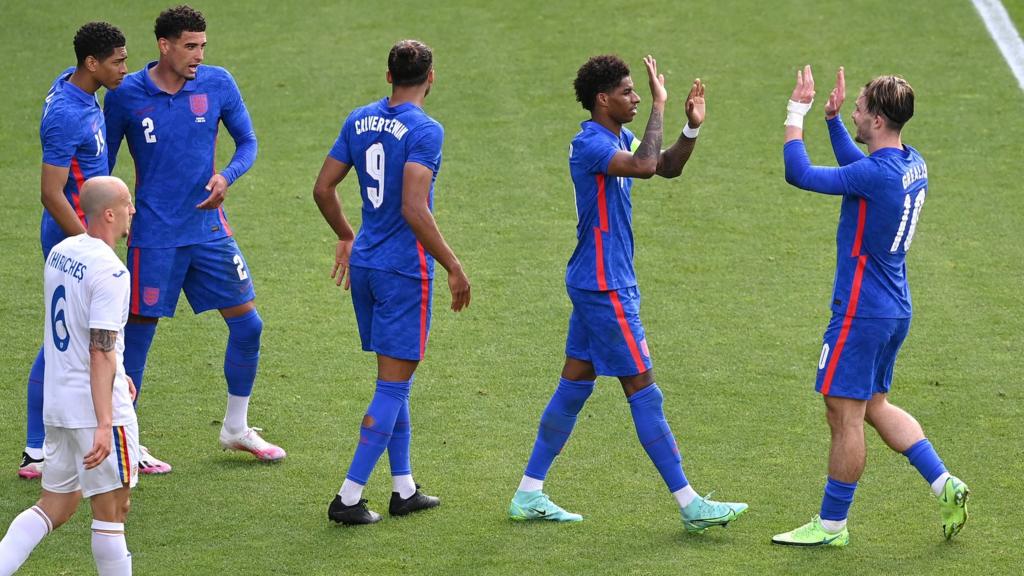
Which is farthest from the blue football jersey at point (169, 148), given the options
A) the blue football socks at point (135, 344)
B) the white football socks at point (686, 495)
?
the white football socks at point (686, 495)

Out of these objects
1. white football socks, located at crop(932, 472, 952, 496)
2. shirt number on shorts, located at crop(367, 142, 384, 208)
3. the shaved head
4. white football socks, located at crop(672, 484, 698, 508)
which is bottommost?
white football socks, located at crop(672, 484, 698, 508)

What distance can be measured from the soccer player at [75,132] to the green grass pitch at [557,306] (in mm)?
1303

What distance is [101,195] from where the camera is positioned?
4.93m

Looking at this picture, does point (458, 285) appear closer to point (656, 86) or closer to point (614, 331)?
point (614, 331)

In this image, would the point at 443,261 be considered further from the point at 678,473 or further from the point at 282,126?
the point at 282,126

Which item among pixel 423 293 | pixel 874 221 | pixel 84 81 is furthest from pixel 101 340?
pixel 874 221

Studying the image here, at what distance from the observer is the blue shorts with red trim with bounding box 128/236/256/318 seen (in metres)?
6.57

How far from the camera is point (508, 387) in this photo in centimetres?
769

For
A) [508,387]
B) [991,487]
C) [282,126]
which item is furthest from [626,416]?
[282,126]

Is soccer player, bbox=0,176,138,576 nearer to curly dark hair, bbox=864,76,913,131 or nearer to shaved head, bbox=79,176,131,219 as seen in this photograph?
shaved head, bbox=79,176,131,219

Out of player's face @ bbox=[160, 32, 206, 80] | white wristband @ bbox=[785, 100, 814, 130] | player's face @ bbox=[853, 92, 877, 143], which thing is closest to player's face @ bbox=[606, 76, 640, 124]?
white wristband @ bbox=[785, 100, 814, 130]

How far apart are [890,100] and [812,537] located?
6.14ft

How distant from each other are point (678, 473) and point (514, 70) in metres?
7.67

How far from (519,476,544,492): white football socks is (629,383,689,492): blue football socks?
0.55m
